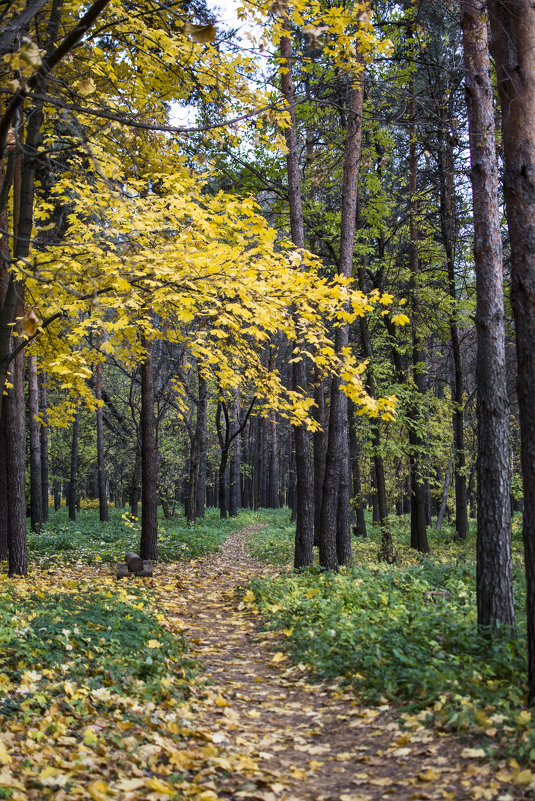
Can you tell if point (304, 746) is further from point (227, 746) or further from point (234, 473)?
point (234, 473)

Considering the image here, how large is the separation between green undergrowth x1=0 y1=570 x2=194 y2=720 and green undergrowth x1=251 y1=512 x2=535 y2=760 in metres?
1.54

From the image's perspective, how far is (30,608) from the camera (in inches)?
263

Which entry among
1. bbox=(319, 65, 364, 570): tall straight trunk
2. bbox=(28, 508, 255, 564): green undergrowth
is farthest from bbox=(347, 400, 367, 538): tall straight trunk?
bbox=(319, 65, 364, 570): tall straight trunk

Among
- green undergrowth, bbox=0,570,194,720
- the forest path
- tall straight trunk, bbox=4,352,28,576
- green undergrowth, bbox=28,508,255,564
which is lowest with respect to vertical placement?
green undergrowth, bbox=28,508,255,564

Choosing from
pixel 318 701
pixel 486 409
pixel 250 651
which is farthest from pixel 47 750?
pixel 486 409

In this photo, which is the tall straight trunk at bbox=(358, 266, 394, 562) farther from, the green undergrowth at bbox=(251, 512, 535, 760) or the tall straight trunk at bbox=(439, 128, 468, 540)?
the green undergrowth at bbox=(251, 512, 535, 760)

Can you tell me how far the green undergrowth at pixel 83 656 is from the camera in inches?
178

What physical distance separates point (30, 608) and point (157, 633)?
151 cm

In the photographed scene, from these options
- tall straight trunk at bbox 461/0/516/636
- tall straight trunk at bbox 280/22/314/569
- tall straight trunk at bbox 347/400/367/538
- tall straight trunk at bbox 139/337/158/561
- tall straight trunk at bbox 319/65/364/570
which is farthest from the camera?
tall straight trunk at bbox 347/400/367/538

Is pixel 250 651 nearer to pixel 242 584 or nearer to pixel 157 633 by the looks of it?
pixel 157 633

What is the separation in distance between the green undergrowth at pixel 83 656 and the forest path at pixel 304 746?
1.51ft

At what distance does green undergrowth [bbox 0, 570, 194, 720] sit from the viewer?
452 cm

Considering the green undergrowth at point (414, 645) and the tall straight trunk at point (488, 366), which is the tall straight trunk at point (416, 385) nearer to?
the green undergrowth at point (414, 645)

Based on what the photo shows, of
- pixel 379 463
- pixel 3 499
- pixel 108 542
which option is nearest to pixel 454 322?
pixel 379 463
